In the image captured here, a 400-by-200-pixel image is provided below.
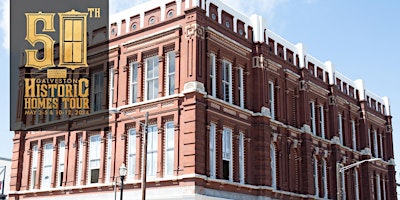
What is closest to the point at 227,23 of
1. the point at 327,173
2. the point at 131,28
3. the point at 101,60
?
the point at 131,28

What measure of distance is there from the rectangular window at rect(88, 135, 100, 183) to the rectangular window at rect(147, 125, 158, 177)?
14.3ft

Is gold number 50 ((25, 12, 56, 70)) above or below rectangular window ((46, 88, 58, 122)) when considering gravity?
above

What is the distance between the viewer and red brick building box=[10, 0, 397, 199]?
102ft

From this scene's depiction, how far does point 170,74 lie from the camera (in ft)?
107

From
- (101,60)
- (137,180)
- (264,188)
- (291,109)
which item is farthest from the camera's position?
(291,109)

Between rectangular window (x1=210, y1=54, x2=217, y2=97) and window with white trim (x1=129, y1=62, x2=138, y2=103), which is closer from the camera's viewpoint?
rectangular window (x1=210, y1=54, x2=217, y2=97)

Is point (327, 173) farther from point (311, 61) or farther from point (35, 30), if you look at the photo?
point (35, 30)

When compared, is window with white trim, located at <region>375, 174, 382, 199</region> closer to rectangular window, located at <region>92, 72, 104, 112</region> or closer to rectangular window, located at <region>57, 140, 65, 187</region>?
rectangular window, located at <region>92, 72, 104, 112</region>

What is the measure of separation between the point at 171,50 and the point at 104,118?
252 inches

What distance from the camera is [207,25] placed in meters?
32.6

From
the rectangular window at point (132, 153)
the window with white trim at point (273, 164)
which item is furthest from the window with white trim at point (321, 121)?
the rectangular window at point (132, 153)

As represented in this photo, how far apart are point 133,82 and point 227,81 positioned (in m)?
5.95

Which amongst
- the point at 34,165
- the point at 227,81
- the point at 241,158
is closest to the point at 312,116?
the point at 241,158

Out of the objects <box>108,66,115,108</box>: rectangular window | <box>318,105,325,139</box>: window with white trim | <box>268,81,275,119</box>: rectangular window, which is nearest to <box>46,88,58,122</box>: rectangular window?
<box>108,66,115,108</box>: rectangular window
